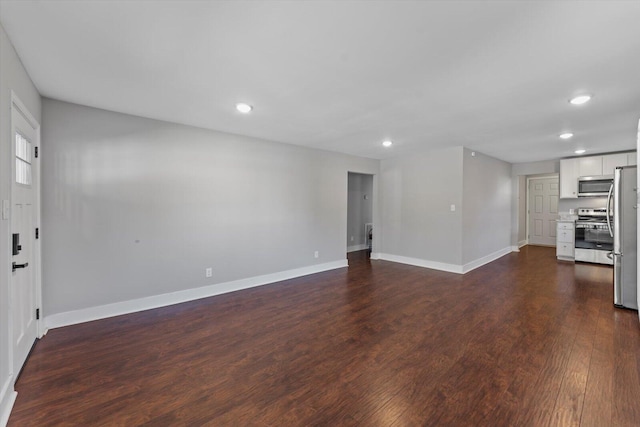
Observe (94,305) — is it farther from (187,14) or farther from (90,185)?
(187,14)

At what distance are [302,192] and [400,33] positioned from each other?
3.61 meters

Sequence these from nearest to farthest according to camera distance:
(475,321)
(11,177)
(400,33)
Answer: (400,33) → (11,177) → (475,321)

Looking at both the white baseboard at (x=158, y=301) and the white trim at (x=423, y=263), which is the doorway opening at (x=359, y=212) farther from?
the white baseboard at (x=158, y=301)

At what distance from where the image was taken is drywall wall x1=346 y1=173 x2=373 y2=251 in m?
7.89

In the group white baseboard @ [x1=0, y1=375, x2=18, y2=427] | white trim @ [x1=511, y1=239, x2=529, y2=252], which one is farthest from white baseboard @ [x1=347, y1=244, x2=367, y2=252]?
white baseboard @ [x1=0, y1=375, x2=18, y2=427]

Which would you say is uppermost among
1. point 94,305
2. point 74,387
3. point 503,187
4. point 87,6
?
point 87,6

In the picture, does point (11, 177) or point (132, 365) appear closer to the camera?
point (11, 177)

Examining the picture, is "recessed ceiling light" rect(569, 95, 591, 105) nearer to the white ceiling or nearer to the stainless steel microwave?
the white ceiling

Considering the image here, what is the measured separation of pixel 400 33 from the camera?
181cm

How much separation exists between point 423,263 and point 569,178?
4.05 meters

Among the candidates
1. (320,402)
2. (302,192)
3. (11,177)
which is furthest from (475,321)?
(11,177)

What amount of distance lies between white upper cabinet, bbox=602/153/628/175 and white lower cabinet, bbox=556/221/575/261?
1.31 metres

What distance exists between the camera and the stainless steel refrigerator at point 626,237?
11.4ft

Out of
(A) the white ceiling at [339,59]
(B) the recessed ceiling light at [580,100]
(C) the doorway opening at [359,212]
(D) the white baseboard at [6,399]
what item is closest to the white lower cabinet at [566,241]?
(A) the white ceiling at [339,59]
